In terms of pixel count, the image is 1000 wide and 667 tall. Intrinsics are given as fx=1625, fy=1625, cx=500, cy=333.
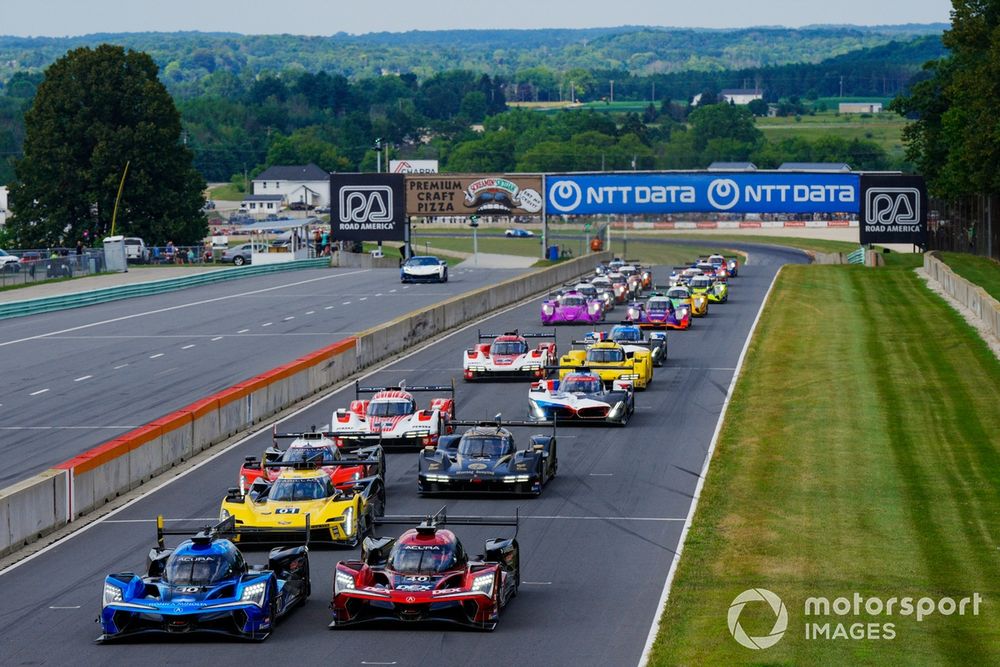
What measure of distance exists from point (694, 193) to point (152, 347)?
191ft

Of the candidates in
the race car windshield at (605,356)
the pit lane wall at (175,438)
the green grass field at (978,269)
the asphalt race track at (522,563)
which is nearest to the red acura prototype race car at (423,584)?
the asphalt race track at (522,563)

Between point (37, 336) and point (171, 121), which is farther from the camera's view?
point (171, 121)

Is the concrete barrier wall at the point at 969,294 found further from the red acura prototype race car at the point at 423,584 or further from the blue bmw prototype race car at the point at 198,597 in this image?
the blue bmw prototype race car at the point at 198,597

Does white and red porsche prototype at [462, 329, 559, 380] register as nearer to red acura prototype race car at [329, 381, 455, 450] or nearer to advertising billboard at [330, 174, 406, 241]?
red acura prototype race car at [329, 381, 455, 450]

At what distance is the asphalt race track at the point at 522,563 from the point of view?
65.3 feet

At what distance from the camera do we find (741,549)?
2541 cm

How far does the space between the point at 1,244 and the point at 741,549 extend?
389ft

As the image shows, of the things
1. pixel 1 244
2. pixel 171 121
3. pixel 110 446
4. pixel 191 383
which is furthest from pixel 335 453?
pixel 1 244

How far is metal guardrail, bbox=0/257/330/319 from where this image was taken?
71.4m

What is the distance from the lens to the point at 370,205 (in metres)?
109

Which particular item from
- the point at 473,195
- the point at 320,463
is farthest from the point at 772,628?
the point at 473,195

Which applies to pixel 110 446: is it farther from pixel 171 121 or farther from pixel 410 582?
pixel 171 121

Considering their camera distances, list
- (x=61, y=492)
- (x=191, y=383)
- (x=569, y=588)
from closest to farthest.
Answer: (x=569, y=588), (x=61, y=492), (x=191, y=383)

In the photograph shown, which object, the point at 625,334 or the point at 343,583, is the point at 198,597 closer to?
the point at 343,583
